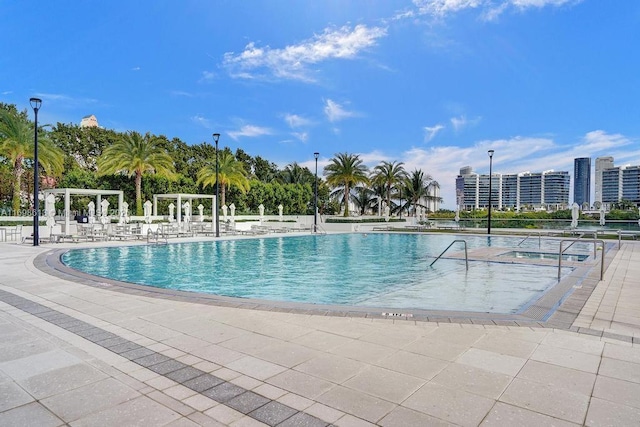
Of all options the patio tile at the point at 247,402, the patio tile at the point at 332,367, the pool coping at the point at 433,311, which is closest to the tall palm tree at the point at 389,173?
the pool coping at the point at 433,311

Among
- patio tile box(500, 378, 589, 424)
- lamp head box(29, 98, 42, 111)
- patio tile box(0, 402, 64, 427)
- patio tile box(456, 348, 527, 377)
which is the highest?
lamp head box(29, 98, 42, 111)

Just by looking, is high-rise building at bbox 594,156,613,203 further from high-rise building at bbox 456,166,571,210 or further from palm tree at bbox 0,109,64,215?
palm tree at bbox 0,109,64,215

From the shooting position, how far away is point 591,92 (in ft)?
82.2

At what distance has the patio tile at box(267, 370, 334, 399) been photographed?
3150mm

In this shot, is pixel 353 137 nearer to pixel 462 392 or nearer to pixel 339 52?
pixel 339 52

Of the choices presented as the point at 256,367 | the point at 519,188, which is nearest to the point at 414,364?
the point at 256,367

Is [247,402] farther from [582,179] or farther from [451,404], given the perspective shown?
[582,179]

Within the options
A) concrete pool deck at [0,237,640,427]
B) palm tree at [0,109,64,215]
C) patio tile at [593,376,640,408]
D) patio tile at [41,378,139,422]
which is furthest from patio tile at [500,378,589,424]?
palm tree at [0,109,64,215]

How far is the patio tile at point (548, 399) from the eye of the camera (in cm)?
278

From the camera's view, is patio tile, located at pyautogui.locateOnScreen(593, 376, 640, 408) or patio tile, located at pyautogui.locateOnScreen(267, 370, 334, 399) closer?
patio tile, located at pyautogui.locateOnScreen(593, 376, 640, 408)

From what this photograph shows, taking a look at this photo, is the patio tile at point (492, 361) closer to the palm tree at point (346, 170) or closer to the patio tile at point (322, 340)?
the patio tile at point (322, 340)

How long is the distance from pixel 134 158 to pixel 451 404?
3008 centimetres

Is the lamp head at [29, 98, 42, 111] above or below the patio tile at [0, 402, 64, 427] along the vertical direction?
above

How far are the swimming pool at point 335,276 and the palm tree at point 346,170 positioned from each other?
2148cm
